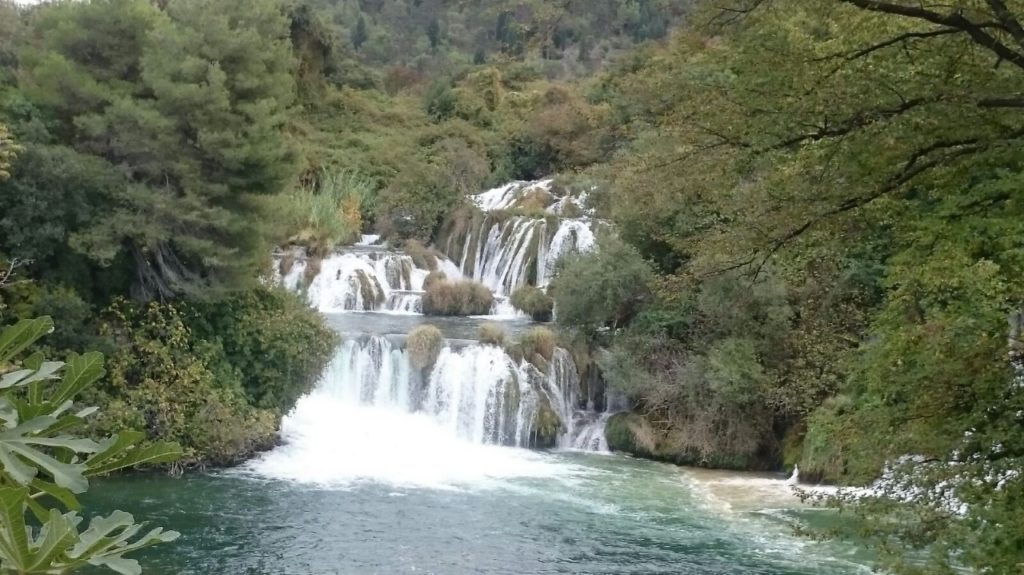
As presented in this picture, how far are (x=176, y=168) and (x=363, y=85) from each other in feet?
105

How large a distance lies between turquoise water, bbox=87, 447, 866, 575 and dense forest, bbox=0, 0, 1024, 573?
1136mm

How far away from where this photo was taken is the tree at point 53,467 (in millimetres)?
1469

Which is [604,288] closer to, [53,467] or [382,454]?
[382,454]

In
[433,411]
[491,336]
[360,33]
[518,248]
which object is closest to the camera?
[433,411]

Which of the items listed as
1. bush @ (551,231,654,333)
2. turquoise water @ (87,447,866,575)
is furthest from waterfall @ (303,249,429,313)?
turquoise water @ (87,447,866,575)

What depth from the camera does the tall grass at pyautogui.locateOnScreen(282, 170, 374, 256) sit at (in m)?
22.9

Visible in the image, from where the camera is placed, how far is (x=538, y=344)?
16.4 meters

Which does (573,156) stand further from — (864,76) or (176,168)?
(864,76)

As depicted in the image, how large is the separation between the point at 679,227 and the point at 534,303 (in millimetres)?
6226

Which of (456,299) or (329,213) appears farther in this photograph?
(329,213)

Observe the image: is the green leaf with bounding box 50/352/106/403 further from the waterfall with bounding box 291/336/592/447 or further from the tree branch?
the waterfall with bounding box 291/336/592/447

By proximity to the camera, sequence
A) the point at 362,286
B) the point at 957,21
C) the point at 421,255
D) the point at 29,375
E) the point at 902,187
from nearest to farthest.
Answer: the point at 29,375, the point at 957,21, the point at 902,187, the point at 362,286, the point at 421,255

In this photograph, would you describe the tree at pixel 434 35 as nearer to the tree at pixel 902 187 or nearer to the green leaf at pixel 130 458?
the tree at pixel 902 187

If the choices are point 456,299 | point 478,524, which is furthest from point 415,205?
point 478,524
